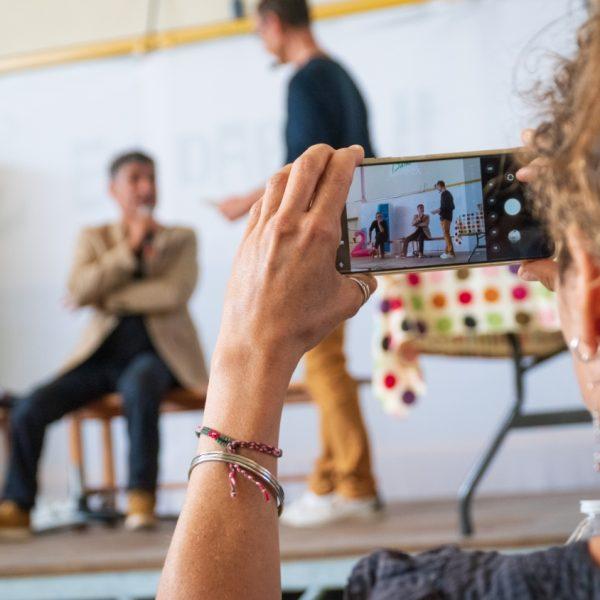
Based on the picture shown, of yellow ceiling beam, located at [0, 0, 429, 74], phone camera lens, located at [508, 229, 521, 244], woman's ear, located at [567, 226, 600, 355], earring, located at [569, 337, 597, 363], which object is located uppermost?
yellow ceiling beam, located at [0, 0, 429, 74]

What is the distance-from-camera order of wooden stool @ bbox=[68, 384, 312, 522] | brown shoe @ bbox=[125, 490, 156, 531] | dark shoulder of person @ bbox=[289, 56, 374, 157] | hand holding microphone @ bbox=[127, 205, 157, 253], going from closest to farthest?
dark shoulder of person @ bbox=[289, 56, 374, 157] < brown shoe @ bbox=[125, 490, 156, 531] < wooden stool @ bbox=[68, 384, 312, 522] < hand holding microphone @ bbox=[127, 205, 157, 253]

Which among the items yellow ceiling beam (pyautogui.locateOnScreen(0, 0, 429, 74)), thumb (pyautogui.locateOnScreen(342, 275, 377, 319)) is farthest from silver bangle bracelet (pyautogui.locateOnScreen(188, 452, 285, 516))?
yellow ceiling beam (pyautogui.locateOnScreen(0, 0, 429, 74))

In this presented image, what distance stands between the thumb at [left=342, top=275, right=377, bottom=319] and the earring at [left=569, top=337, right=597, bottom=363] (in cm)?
15

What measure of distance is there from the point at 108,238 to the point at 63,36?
44.1 inches

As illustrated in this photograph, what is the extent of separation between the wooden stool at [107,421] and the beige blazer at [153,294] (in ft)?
0.16

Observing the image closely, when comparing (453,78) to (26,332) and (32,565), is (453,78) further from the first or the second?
(32,565)

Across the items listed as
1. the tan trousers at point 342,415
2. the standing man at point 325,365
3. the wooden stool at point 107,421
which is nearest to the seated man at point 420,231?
the standing man at point 325,365

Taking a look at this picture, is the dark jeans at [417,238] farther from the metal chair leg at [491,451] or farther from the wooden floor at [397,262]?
the metal chair leg at [491,451]

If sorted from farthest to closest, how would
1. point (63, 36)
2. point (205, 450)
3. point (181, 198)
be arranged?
1. point (63, 36)
2. point (181, 198)
3. point (205, 450)

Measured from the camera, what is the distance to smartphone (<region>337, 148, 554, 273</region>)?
666 mm

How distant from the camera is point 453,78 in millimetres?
3082

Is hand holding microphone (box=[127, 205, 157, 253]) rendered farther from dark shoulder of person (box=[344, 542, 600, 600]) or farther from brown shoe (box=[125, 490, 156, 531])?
dark shoulder of person (box=[344, 542, 600, 600])

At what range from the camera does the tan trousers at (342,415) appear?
2.25 metres

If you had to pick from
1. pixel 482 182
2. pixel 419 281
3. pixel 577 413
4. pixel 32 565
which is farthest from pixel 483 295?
pixel 482 182
